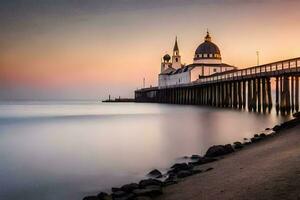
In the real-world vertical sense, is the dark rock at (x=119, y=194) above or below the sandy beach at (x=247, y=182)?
below

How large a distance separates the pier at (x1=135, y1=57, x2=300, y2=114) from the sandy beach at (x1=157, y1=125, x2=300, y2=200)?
66.7 feet

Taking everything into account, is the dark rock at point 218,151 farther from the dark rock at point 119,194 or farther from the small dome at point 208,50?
the small dome at point 208,50

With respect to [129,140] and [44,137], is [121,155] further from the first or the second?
[44,137]

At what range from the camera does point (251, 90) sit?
135 feet

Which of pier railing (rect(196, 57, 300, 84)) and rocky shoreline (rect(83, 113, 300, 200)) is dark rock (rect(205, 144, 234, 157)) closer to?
rocky shoreline (rect(83, 113, 300, 200))

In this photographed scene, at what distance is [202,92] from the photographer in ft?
204

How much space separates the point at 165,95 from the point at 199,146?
68.2 metres

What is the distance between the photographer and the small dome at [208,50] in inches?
3501

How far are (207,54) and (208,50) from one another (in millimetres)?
987

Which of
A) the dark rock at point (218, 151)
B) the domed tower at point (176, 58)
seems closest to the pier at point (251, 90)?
the dark rock at point (218, 151)

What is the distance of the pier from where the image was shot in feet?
102

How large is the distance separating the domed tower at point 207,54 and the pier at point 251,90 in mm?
11528

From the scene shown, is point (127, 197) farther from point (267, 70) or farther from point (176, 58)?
point (176, 58)

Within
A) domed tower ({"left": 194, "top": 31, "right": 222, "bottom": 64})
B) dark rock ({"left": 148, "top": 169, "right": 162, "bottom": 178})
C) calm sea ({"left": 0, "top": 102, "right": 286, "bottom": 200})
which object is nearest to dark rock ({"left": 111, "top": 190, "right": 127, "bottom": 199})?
calm sea ({"left": 0, "top": 102, "right": 286, "bottom": 200})
